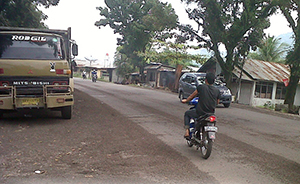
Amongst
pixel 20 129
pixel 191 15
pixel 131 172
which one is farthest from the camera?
pixel 191 15

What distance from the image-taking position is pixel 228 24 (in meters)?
21.5

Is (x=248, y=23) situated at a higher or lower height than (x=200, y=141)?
higher

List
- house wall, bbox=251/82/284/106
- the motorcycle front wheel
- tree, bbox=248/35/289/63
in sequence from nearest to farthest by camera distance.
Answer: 1. the motorcycle front wheel
2. house wall, bbox=251/82/284/106
3. tree, bbox=248/35/289/63

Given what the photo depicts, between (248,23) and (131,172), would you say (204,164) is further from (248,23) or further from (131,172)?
(248,23)

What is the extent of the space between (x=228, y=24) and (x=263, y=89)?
32.2 ft

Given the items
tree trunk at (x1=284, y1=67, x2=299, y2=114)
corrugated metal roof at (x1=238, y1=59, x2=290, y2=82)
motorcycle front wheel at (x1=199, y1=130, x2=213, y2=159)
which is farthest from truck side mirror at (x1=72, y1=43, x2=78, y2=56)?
corrugated metal roof at (x1=238, y1=59, x2=290, y2=82)

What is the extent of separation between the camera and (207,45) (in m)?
23.6

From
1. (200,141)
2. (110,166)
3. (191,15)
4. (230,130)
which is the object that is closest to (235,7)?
(191,15)

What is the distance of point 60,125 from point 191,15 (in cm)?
1695

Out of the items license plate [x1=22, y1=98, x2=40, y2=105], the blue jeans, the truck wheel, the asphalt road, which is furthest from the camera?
the truck wheel

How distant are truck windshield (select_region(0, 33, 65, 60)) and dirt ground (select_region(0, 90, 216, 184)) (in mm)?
1986

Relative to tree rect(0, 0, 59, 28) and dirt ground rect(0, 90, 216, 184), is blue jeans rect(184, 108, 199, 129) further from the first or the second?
tree rect(0, 0, 59, 28)

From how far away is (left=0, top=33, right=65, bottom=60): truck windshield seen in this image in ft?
27.0

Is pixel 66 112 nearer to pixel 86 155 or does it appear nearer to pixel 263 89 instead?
pixel 86 155
